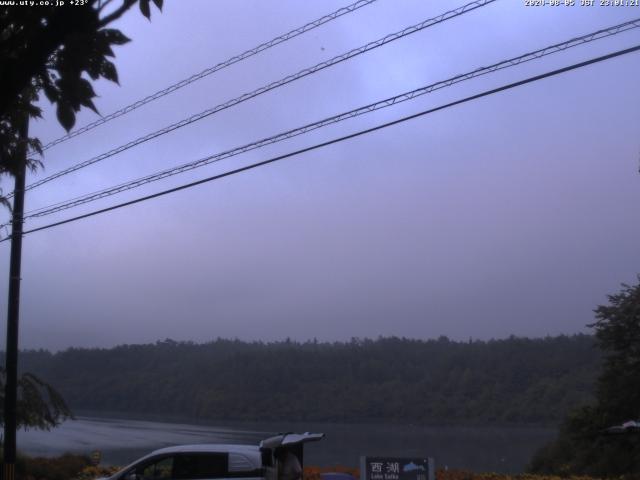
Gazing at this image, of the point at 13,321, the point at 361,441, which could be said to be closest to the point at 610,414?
the point at 361,441

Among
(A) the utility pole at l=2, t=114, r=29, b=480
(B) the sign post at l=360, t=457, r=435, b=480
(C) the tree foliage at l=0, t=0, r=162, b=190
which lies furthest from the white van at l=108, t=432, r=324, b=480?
(C) the tree foliage at l=0, t=0, r=162, b=190

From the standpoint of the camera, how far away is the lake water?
2009cm

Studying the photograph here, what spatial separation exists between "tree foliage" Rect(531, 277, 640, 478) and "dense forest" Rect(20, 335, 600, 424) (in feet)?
6.91

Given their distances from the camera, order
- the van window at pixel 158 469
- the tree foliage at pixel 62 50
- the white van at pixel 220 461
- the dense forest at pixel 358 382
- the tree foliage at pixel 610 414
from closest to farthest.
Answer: the tree foliage at pixel 62 50, the white van at pixel 220 461, the van window at pixel 158 469, the tree foliage at pixel 610 414, the dense forest at pixel 358 382

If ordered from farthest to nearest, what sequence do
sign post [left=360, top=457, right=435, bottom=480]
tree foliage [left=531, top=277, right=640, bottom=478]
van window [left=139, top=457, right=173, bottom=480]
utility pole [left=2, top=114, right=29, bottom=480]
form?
1. tree foliage [left=531, top=277, right=640, bottom=478]
2. utility pole [left=2, top=114, right=29, bottom=480]
3. van window [left=139, top=457, right=173, bottom=480]
4. sign post [left=360, top=457, right=435, bottom=480]

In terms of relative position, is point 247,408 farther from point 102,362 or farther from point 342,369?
point 102,362

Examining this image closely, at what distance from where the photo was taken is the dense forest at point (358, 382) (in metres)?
26.5

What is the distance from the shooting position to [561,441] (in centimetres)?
2433

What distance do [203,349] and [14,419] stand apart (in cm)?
2239

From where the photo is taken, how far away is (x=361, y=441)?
2178 cm

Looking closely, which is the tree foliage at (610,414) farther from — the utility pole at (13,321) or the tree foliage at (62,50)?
the tree foliage at (62,50)

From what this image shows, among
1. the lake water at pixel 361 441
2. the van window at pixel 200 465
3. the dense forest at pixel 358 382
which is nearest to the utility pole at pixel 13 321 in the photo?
the lake water at pixel 361 441

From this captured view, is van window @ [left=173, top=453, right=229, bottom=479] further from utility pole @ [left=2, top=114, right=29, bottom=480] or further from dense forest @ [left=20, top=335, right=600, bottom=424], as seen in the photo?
dense forest @ [left=20, top=335, right=600, bottom=424]

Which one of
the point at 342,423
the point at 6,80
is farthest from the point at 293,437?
the point at 342,423
